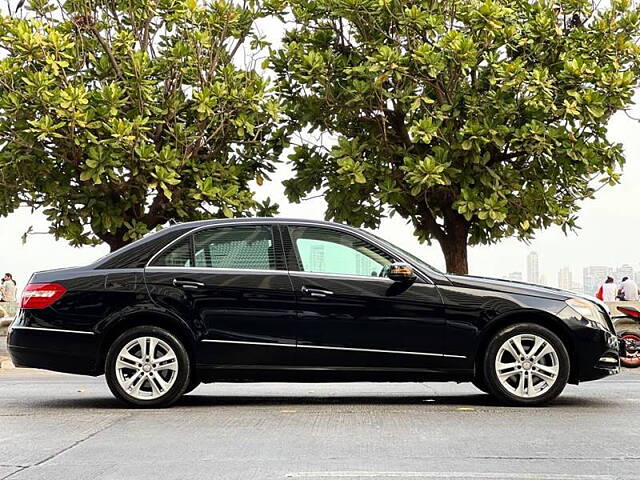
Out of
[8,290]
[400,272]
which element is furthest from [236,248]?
[8,290]

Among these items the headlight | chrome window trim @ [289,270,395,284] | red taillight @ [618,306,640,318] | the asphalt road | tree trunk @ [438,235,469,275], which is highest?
tree trunk @ [438,235,469,275]

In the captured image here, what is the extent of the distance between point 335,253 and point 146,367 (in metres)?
1.97

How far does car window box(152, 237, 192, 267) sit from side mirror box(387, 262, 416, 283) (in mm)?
1818

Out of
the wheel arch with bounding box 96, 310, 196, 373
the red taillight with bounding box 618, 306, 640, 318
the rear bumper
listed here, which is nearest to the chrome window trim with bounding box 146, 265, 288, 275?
the wheel arch with bounding box 96, 310, 196, 373

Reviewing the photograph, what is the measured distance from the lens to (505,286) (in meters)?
10.3

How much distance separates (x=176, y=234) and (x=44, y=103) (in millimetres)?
16395

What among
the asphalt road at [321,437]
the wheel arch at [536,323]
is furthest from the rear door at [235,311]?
the wheel arch at [536,323]

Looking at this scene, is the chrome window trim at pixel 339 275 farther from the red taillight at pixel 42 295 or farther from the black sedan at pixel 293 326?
the red taillight at pixel 42 295

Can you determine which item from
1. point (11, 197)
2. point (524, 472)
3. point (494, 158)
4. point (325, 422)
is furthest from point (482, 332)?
point (11, 197)

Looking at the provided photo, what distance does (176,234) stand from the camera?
1038 centimetres

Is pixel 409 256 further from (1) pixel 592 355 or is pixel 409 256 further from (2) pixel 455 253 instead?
(2) pixel 455 253

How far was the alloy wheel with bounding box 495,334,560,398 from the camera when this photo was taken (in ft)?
33.3

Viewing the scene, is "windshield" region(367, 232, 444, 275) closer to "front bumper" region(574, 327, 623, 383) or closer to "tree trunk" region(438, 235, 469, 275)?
"front bumper" region(574, 327, 623, 383)

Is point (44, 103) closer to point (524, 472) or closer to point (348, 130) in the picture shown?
point (348, 130)
